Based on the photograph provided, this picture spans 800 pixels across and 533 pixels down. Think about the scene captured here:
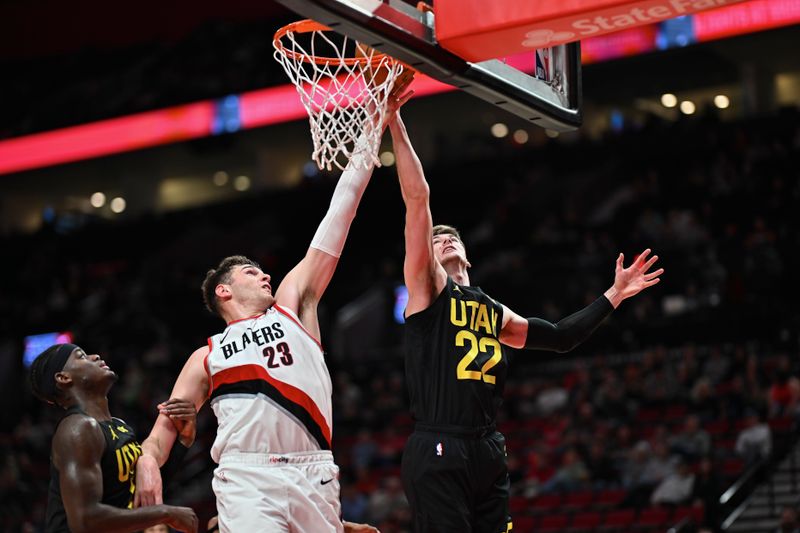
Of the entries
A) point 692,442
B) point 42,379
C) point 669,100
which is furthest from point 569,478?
point 669,100

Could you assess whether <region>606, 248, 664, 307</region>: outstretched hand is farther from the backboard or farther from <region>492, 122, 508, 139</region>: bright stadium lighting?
<region>492, 122, 508, 139</region>: bright stadium lighting

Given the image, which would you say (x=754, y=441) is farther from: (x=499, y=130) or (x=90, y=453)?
(x=499, y=130)

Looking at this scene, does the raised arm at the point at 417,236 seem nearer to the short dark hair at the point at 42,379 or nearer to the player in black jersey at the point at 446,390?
the player in black jersey at the point at 446,390

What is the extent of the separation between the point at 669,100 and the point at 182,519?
23.1 m

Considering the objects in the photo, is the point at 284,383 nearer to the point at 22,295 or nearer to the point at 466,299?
the point at 466,299

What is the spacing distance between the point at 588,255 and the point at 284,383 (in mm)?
14335

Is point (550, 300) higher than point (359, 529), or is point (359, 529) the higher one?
point (550, 300)

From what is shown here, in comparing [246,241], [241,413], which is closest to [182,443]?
[241,413]

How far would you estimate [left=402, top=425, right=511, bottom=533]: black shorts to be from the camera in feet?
17.2

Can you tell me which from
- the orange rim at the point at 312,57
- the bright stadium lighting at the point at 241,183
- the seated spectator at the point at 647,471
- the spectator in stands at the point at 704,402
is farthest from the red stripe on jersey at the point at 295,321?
the bright stadium lighting at the point at 241,183

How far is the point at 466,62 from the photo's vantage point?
207 inches

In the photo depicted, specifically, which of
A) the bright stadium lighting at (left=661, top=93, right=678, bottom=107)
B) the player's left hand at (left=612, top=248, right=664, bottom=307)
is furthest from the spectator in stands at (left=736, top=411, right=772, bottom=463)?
the bright stadium lighting at (left=661, top=93, right=678, bottom=107)

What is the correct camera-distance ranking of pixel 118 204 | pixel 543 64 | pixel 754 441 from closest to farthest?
pixel 543 64 < pixel 754 441 < pixel 118 204

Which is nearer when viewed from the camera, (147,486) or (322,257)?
(147,486)
